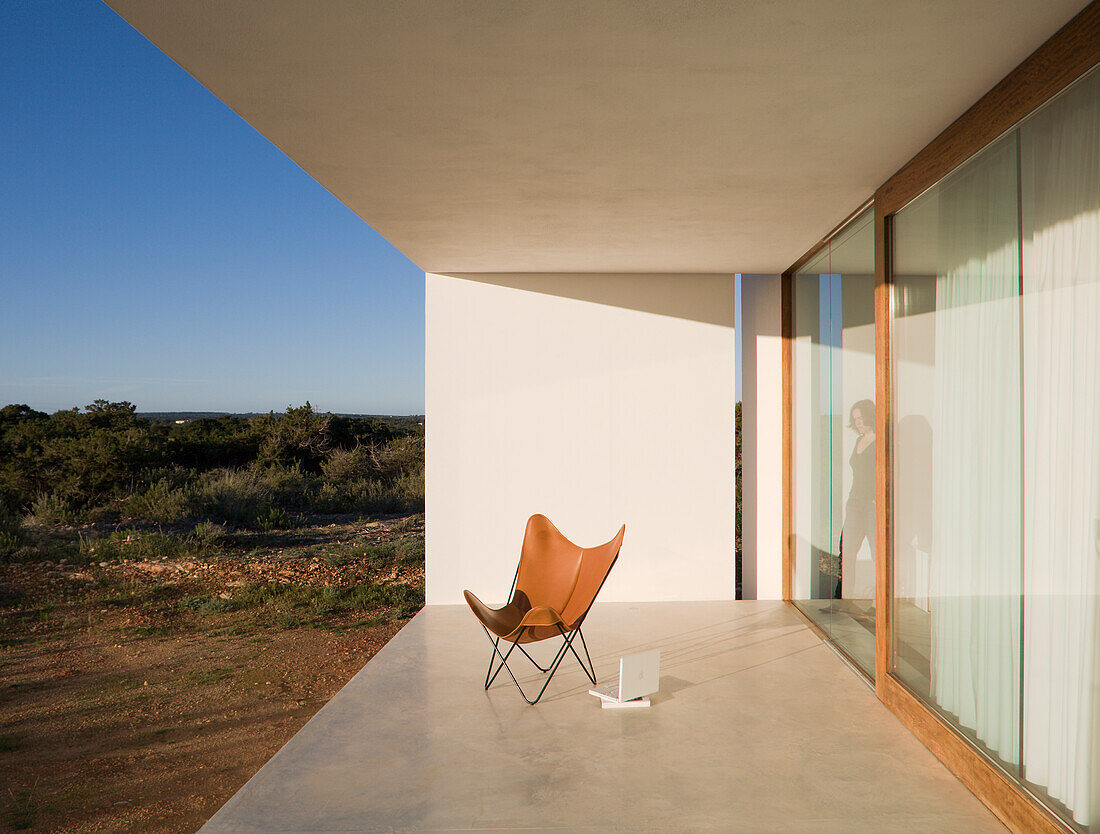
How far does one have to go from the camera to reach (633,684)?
12.5 feet

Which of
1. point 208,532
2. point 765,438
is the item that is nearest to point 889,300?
point 765,438

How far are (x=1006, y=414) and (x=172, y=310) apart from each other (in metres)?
18.8

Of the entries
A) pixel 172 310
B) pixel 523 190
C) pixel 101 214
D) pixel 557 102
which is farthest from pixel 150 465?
pixel 557 102

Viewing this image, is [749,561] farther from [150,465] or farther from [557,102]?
[150,465]

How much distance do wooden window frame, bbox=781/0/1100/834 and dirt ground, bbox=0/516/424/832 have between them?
412 centimetres

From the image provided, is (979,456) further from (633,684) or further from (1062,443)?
(633,684)

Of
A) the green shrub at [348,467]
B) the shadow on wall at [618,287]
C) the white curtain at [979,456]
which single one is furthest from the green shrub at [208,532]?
the white curtain at [979,456]

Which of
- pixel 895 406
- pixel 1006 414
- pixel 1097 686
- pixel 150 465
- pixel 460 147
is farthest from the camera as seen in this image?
pixel 150 465

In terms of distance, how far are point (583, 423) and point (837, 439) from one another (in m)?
2.14

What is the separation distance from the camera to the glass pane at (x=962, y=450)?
2594mm

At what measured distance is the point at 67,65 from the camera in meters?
15.5

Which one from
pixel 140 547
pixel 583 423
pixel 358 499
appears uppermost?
pixel 583 423

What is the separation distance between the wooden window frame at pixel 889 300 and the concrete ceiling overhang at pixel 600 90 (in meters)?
0.07

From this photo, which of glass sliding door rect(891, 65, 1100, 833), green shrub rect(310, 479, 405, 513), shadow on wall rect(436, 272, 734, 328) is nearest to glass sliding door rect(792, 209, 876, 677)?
glass sliding door rect(891, 65, 1100, 833)
